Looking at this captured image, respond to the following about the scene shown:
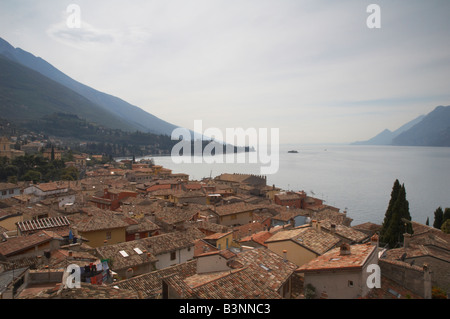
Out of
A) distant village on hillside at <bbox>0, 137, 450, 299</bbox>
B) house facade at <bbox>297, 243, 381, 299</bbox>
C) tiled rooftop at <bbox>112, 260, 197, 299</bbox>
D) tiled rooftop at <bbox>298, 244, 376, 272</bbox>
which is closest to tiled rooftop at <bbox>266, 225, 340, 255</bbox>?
distant village on hillside at <bbox>0, 137, 450, 299</bbox>

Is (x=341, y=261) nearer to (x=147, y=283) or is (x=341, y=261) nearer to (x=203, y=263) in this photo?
(x=203, y=263)

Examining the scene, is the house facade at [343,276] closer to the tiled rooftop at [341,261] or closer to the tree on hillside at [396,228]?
the tiled rooftop at [341,261]

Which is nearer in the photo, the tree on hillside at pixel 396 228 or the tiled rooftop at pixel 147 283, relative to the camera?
the tiled rooftop at pixel 147 283

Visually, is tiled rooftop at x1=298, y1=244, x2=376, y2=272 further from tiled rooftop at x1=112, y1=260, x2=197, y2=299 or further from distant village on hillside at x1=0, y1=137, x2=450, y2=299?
tiled rooftop at x1=112, y1=260, x2=197, y2=299

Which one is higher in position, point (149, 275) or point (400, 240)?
point (149, 275)

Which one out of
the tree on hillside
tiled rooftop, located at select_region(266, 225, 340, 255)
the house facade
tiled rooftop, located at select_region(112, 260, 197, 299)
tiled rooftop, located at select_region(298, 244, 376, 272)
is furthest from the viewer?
the tree on hillside

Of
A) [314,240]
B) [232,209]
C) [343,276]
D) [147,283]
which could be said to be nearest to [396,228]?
[232,209]

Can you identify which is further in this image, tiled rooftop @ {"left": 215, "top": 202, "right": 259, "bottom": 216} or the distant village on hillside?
tiled rooftop @ {"left": 215, "top": 202, "right": 259, "bottom": 216}

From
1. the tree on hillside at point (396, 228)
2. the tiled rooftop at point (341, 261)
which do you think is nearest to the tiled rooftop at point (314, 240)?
the tiled rooftop at point (341, 261)

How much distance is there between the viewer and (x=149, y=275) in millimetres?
10938
